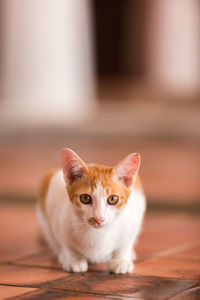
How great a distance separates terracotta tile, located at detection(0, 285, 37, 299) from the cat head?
238 millimetres

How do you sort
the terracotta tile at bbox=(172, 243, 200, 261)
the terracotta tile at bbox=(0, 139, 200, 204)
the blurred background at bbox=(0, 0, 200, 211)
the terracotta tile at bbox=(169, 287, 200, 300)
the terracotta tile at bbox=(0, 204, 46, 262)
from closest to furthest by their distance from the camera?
the terracotta tile at bbox=(169, 287, 200, 300), the terracotta tile at bbox=(172, 243, 200, 261), the terracotta tile at bbox=(0, 204, 46, 262), the terracotta tile at bbox=(0, 139, 200, 204), the blurred background at bbox=(0, 0, 200, 211)

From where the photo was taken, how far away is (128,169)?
5.42 ft

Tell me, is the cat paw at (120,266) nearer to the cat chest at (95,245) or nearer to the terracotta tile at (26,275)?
the cat chest at (95,245)

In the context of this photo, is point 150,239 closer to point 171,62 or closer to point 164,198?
point 164,198

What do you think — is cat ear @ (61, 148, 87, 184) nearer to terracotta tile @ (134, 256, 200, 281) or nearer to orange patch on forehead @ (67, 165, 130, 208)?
orange patch on forehead @ (67, 165, 130, 208)

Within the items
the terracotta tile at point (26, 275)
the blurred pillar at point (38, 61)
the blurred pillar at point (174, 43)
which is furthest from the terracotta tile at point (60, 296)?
the blurred pillar at point (174, 43)

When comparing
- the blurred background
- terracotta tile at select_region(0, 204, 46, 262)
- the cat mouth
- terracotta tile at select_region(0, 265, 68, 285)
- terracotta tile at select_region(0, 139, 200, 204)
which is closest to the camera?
the cat mouth

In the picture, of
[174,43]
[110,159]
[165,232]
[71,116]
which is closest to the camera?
[165,232]

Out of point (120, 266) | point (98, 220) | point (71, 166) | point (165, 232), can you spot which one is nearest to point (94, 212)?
point (98, 220)

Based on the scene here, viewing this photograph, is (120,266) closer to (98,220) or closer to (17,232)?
(98,220)

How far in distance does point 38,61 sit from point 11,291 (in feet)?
16.7

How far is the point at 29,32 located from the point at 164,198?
3787mm

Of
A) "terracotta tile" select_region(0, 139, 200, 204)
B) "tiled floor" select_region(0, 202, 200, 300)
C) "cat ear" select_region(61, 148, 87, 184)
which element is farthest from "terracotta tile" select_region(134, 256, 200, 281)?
"terracotta tile" select_region(0, 139, 200, 204)

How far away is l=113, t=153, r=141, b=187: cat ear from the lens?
164 centimetres
